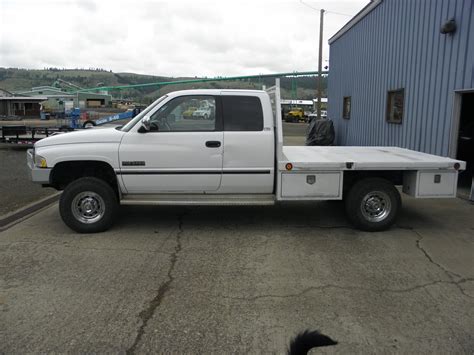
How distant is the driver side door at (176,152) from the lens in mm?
6215

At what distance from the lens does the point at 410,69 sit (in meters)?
10.8

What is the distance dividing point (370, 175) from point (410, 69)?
534 centimetres

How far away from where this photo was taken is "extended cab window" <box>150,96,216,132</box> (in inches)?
250

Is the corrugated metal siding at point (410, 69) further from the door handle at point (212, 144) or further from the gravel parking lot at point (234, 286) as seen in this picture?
the door handle at point (212, 144)

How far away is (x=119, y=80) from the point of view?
144500mm

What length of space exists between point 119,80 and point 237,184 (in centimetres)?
14652

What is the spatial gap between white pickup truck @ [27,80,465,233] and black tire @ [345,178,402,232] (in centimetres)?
1

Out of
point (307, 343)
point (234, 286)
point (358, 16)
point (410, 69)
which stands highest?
point (358, 16)

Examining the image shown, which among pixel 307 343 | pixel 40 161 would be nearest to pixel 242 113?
pixel 40 161

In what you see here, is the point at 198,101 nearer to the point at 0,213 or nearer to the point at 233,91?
the point at 233,91

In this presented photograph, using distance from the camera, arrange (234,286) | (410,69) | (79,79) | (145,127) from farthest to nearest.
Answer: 1. (79,79)
2. (410,69)
3. (145,127)
4. (234,286)

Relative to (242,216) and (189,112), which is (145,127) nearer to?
(189,112)

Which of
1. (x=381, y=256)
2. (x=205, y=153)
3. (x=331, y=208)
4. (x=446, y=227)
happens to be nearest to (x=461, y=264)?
(x=381, y=256)

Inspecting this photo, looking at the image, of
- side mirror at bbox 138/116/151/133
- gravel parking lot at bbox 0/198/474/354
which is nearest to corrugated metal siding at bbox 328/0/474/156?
gravel parking lot at bbox 0/198/474/354
